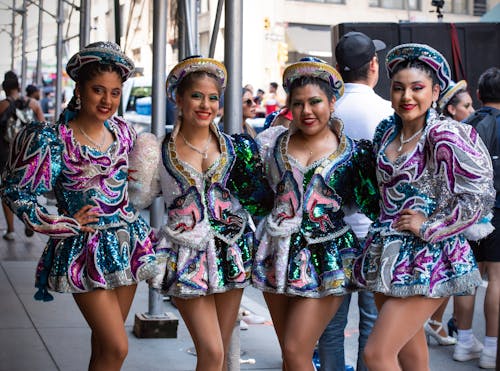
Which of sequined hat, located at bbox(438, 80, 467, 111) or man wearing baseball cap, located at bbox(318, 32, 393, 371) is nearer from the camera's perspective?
sequined hat, located at bbox(438, 80, 467, 111)

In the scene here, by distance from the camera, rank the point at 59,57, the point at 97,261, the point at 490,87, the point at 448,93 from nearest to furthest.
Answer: the point at 97,261 → the point at 448,93 → the point at 490,87 → the point at 59,57

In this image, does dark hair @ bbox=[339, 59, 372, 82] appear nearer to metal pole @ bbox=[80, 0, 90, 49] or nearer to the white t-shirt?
the white t-shirt

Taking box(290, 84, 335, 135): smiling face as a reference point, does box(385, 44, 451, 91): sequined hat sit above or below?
above

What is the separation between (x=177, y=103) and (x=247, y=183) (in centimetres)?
56

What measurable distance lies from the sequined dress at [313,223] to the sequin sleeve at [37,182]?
99 cm

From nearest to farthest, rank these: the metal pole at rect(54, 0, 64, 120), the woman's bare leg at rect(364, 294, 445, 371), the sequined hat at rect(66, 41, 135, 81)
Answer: the woman's bare leg at rect(364, 294, 445, 371) → the sequined hat at rect(66, 41, 135, 81) → the metal pole at rect(54, 0, 64, 120)

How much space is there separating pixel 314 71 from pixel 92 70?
3.75 ft

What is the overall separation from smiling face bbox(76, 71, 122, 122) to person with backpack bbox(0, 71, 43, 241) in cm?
707

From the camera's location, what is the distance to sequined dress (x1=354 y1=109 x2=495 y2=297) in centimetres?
427

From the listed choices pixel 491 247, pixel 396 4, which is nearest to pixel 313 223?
pixel 491 247

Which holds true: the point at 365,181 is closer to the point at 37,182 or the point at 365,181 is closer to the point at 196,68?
the point at 196,68

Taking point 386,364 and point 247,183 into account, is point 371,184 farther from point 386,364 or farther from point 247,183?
point 386,364

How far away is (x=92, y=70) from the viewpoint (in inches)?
187

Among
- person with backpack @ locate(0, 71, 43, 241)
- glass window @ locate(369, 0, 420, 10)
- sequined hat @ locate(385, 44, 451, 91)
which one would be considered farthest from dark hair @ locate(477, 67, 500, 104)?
glass window @ locate(369, 0, 420, 10)
